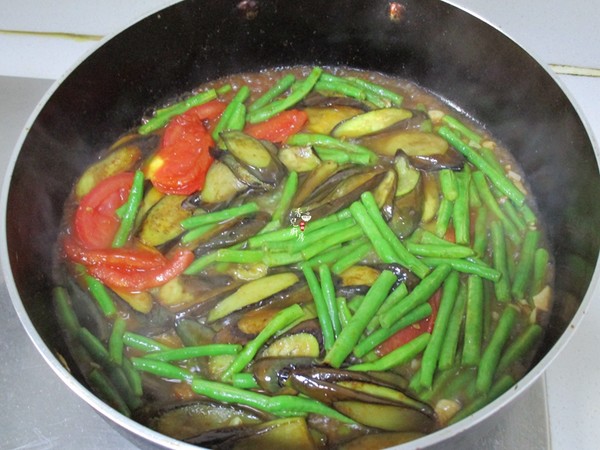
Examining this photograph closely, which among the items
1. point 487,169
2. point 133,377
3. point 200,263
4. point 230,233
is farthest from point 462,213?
point 133,377

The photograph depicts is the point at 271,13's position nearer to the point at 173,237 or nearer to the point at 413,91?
the point at 413,91

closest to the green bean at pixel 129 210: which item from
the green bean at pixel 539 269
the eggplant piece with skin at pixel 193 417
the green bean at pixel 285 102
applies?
the green bean at pixel 285 102

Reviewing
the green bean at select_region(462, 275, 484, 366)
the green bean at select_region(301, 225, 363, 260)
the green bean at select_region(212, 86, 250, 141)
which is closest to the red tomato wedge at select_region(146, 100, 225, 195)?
the green bean at select_region(212, 86, 250, 141)

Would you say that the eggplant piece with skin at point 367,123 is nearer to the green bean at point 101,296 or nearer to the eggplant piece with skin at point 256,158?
the eggplant piece with skin at point 256,158

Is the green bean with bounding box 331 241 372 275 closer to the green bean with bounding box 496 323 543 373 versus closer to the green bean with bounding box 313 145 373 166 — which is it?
the green bean with bounding box 313 145 373 166

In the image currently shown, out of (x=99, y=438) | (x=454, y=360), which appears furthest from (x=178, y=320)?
(x=454, y=360)

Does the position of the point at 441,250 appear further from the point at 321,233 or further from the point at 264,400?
the point at 264,400
